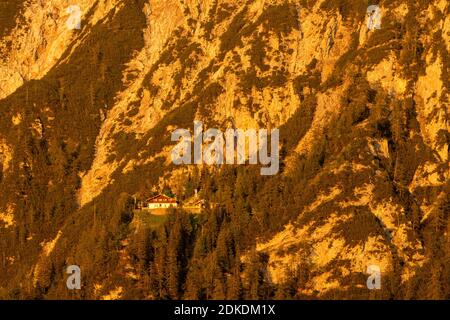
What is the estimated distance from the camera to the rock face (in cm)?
14350

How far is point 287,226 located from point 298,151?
9.35m

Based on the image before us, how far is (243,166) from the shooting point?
15400 cm

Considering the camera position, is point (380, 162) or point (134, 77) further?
point (134, 77)

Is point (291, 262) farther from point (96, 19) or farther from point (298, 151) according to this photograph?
point (96, 19)

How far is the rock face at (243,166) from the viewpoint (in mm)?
143500

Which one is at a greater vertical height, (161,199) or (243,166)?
(243,166)

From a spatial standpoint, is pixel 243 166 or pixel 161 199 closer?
pixel 161 199

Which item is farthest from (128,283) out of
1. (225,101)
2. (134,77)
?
(134,77)

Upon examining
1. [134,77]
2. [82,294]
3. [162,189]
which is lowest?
[82,294]

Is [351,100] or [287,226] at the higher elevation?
[351,100]

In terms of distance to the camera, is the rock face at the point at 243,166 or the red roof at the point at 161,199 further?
the red roof at the point at 161,199

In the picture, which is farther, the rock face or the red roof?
the red roof

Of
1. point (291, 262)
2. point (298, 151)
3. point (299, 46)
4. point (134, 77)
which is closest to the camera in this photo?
point (291, 262)

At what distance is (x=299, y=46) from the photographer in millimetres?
164250
